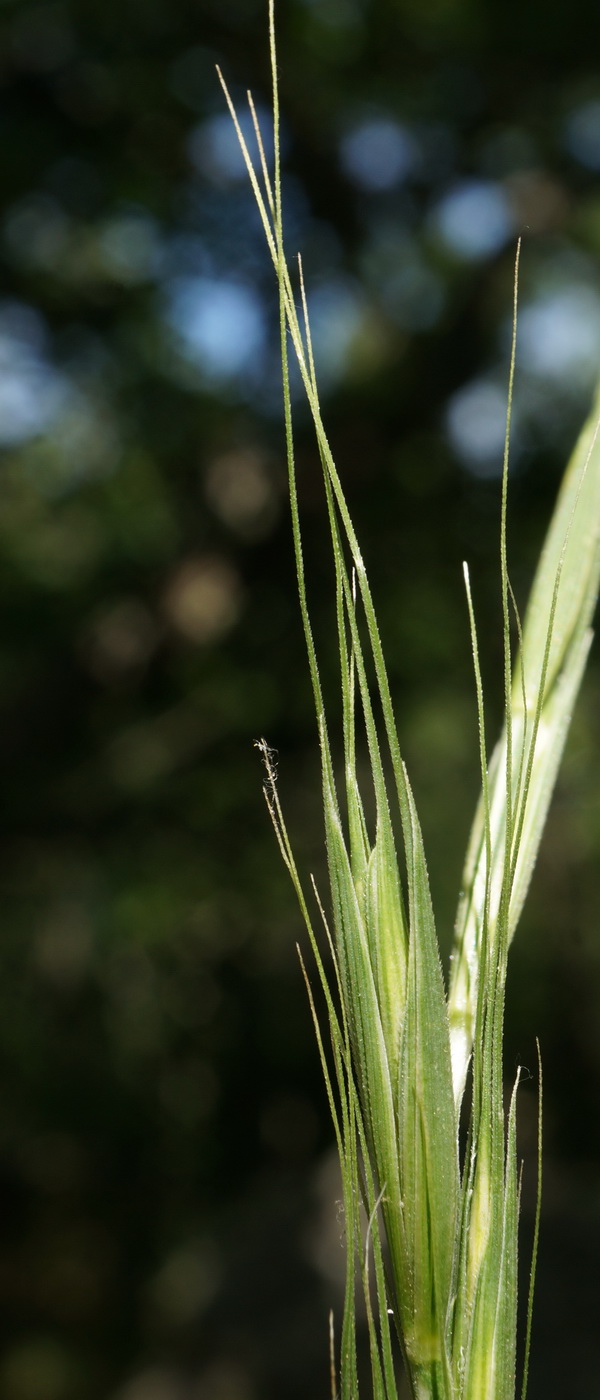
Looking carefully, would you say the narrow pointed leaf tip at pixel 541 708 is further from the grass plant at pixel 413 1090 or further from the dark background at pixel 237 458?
the dark background at pixel 237 458

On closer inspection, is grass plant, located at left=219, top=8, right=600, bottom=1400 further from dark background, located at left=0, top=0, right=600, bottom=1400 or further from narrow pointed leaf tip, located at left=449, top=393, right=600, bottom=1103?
dark background, located at left=0, top=0, right=600, bottom=1400

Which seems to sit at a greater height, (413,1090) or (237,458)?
(237,458)

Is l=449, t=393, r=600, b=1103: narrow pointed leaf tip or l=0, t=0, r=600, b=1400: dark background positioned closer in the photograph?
l=449, t=393, r=600, b=1103: narrow pointed leaf tip

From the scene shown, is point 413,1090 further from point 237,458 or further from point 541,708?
point 237,458

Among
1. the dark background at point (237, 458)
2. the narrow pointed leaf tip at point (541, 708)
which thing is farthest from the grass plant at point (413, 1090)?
the dark background at point (237, 458)

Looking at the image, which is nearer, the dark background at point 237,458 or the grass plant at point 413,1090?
the grass plant at point 413,1090

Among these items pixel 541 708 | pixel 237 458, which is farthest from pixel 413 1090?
pixel 237 458

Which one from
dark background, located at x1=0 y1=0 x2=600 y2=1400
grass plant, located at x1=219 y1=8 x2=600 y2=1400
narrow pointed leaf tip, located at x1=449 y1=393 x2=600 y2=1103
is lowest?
grass plant, located at x1=219 y1=8 x2=600 y2=1400

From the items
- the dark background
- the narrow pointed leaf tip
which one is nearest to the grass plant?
the narrow pointed leaf tip

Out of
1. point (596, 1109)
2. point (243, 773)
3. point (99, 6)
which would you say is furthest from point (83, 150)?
point (596, 1109)
